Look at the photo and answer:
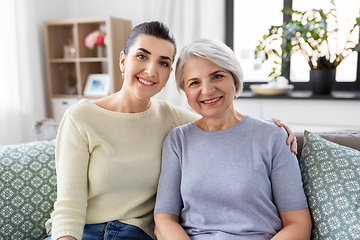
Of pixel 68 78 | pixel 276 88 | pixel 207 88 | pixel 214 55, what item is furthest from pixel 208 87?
pixel 68 78

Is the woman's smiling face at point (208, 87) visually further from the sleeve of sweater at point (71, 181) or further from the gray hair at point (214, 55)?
the sleeve of sweater at point (71, 181)

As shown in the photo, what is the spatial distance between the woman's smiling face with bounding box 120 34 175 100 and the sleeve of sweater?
27 centimetres

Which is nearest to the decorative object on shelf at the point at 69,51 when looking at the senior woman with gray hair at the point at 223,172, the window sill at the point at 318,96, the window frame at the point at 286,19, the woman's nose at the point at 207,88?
the window frame at the point at 286,19

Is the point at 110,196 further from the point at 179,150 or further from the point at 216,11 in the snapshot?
the point at 216,11

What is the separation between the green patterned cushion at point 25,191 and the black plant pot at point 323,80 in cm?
223

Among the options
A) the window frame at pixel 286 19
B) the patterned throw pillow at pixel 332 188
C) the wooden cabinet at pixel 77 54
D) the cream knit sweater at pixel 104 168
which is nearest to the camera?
the patterned throw pillow at pixel 332 188

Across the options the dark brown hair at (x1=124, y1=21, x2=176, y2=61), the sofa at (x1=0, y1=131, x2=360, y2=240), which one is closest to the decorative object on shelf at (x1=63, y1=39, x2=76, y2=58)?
the sofa at (x1=0, y1=131, x2=360, y2=240)

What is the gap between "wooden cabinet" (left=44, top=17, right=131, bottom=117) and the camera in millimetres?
3375

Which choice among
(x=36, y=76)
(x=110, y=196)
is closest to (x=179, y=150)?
(x=110, y=196)

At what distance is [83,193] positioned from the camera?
1222mm

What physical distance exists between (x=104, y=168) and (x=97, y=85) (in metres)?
2.44

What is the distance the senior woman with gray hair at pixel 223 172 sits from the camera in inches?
45.2

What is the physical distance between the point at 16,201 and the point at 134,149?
20.0 inches

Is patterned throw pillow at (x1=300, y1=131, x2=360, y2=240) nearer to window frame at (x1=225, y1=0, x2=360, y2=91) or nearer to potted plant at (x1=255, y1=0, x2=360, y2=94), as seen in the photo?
potted plant at (x1=255, y1=0, x2=360, y2=94)
